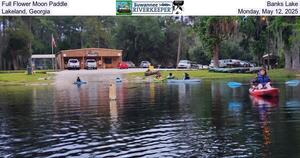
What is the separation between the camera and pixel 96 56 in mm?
90938

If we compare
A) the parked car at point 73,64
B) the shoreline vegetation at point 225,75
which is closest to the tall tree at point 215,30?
the shoreline vegetation at point 225,75

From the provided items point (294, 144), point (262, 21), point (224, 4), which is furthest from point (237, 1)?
point (262, 21)

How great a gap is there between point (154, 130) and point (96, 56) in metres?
73.4

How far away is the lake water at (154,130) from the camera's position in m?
14.4

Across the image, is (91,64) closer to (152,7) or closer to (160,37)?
(160,37)

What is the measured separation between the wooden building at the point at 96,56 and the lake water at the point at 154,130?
6107 centimetres

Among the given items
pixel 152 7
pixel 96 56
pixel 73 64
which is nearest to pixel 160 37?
pixel 96 56

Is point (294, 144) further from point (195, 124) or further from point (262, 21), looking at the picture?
point (262, 21)

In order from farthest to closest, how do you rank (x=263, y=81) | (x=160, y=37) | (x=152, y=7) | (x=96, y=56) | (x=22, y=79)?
(x=160, y=37) < (x=96, y=56) < (x=22, y=79) < (x=263, y=81) < (x=152, y=7)

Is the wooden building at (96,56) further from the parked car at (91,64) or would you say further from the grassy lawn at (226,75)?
the grassy lawn at (226,75)

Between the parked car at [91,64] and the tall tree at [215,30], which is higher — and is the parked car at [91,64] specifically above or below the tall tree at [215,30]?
below

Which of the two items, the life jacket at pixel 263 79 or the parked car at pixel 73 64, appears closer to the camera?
the life jacket at pixel 263 79

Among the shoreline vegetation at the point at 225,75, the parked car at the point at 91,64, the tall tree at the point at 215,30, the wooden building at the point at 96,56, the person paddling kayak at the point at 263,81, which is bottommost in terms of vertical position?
the shoreline vegetation at the point at 225,75

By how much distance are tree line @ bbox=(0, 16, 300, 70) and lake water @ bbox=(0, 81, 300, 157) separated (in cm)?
3438
